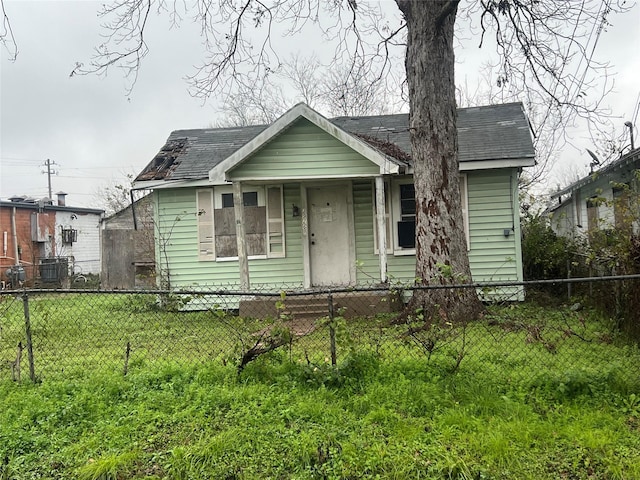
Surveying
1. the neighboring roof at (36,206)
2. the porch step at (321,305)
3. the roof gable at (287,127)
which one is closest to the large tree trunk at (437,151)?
the roof gable at (287,127)

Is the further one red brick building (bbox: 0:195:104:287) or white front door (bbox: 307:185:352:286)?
red brick building (bbox: 0:195:104:287)

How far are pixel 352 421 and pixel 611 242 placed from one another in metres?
5.16

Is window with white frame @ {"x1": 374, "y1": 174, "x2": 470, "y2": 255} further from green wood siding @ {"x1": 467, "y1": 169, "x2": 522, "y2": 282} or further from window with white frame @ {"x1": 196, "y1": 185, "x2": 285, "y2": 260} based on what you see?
window with white frame @ {"x1": 196, "y1": 185, "x2": 285, "y2": 260}

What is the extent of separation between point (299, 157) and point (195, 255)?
345 centimetres

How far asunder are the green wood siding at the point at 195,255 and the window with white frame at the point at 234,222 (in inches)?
6.3

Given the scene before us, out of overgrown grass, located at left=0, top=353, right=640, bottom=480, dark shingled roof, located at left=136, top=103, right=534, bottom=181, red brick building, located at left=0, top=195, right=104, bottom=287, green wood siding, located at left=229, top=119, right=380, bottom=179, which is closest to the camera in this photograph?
overgrown grass, located at left=0, top=353, right=640, bottom=480

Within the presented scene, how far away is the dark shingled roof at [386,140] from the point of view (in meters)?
9.56

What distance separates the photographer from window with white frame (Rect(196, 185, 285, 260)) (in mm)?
10211

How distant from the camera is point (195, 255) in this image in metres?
10.4

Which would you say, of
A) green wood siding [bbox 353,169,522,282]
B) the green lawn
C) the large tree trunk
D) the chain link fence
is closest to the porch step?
the chain link fence

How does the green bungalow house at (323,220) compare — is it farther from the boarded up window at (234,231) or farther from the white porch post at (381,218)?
the white porch post at (381,218)

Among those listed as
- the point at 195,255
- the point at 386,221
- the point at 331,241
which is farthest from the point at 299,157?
the point at 195,255

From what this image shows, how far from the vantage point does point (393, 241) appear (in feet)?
32.6

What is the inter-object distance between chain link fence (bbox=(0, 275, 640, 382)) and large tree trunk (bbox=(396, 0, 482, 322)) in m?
0.90
